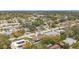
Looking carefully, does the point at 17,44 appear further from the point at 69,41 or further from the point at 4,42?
the point at 69,41

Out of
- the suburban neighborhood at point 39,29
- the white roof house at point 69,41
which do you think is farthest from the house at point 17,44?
the white roof house at point 69,41

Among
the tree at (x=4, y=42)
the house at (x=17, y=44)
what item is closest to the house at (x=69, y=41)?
the house at (x=17, y=44)

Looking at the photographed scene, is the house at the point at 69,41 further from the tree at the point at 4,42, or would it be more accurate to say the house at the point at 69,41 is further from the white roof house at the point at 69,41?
the tree at the point at 4,42

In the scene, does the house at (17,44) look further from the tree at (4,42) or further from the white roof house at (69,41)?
the white roof house at (69,41)

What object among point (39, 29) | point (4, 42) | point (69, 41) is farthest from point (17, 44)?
point (69, 41)

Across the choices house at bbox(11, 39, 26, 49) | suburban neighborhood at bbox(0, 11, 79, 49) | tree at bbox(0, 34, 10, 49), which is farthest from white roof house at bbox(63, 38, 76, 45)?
tree at bbox(0, 34, 10, 49)

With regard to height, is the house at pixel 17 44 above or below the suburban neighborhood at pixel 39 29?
below

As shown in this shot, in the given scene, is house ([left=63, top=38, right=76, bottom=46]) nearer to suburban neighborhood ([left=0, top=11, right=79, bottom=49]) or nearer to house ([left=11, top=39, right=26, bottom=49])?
suburban neighborhood ([left=0, top=11, right=79, bottom=49])

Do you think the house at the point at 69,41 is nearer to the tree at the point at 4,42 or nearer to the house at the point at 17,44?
the house at the point at 17,44
